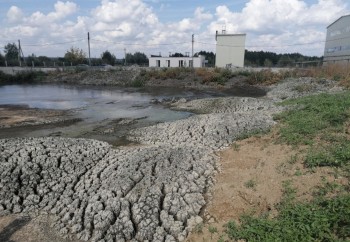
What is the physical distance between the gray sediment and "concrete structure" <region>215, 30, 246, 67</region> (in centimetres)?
4456

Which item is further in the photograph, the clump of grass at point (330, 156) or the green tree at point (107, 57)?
the green tree at point (107, 57)

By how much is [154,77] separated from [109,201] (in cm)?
3469

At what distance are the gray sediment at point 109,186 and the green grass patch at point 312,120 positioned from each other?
265 centimetres

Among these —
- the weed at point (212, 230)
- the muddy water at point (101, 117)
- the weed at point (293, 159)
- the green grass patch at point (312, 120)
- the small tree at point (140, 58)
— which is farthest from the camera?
the small tree at point (140, 58)

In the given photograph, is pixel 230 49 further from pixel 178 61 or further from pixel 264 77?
pixel 264 77

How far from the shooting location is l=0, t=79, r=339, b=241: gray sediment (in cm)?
673

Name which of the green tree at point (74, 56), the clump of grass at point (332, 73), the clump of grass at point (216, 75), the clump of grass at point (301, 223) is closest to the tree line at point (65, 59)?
the green tree at point (74, 56)

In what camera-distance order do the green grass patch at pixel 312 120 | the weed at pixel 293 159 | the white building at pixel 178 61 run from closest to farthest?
the weed at pixel 293 159 < the green grass patch at pixel 312 120 < the white building at pixel 178 61

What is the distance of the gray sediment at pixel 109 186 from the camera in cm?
673

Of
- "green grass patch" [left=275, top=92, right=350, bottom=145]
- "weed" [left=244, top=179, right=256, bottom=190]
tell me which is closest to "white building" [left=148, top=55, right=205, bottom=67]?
"green grass patch" [left=275, top=92, right=350, bottom=145]

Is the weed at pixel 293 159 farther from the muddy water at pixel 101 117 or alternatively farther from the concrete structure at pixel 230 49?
the concrete structure at pixel 230 49

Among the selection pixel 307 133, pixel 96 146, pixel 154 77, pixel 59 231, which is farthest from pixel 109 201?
pixel 154 77

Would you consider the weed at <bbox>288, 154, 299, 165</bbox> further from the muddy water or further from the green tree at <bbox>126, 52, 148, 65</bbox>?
the green tree at <bbox>126, 52, 148, 65</bbox>

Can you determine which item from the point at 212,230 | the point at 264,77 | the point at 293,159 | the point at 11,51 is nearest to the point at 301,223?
the point at 212,230
